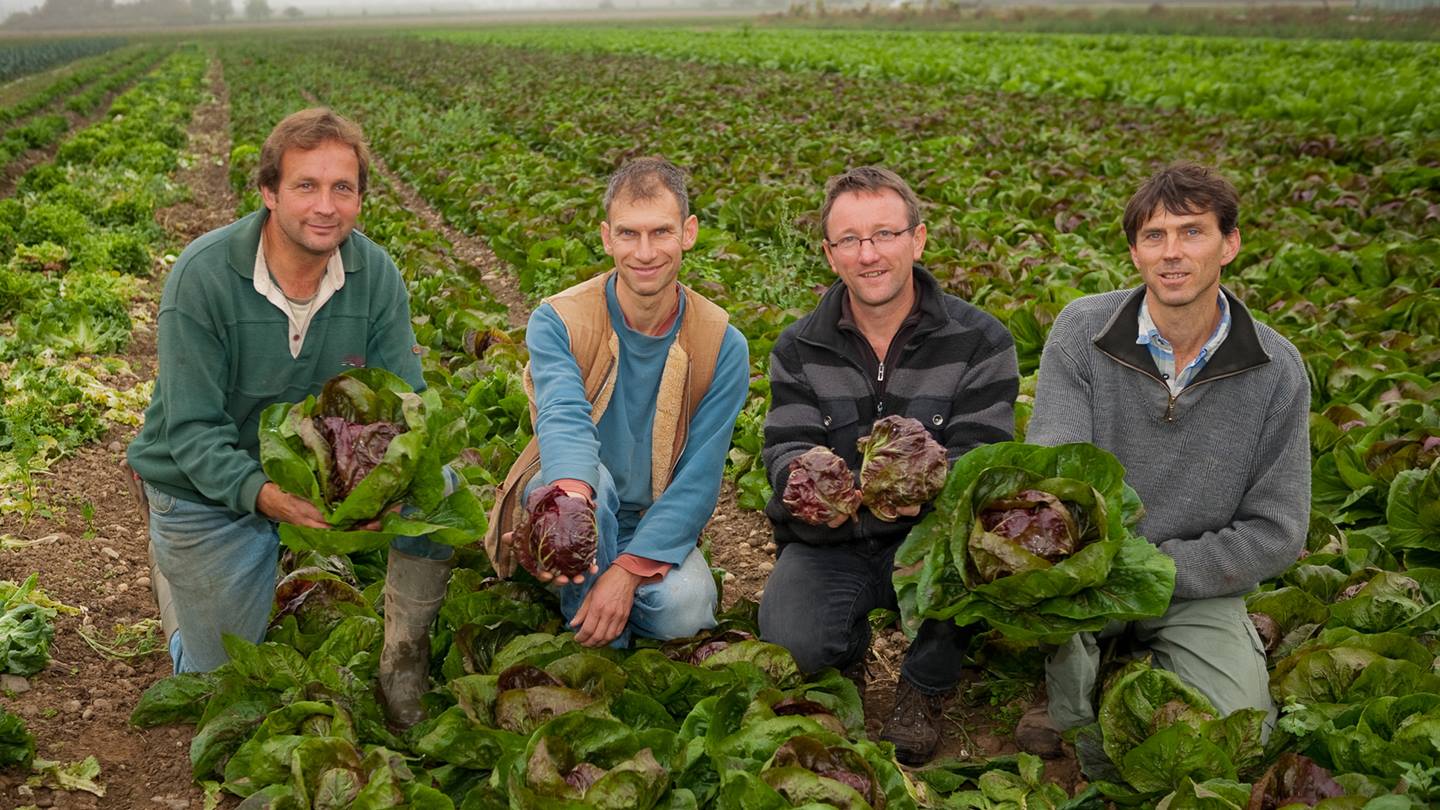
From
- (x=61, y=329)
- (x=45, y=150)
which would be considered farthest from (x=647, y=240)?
(x=45, y=150)

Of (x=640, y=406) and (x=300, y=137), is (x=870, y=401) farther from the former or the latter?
(x=300, y=137)

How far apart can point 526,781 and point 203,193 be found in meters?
13.9

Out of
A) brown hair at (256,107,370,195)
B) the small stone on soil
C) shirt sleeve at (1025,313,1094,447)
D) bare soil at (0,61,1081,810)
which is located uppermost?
brown hair at (256,107,370,195)

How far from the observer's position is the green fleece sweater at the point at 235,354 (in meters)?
3.14

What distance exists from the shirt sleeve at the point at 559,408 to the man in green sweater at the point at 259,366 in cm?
40

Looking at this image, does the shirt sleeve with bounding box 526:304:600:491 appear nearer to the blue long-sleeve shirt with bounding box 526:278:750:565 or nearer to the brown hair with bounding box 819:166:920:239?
the blue long-sleeve shirt with bounding box 526:278:750:565

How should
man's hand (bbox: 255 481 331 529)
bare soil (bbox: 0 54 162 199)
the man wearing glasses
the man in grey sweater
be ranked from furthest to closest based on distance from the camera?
bare soil (bbox: 0 54 162 199)
the man wearing glasses
the man in grey sweater
man's hand (bbox: 255 481 331 529)

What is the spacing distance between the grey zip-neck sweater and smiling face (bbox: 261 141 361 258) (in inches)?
82.8

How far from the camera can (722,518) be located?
5391mm

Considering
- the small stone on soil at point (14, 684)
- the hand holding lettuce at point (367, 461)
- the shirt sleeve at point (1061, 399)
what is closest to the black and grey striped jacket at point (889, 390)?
the shirt sleeve at point (1061, 399)

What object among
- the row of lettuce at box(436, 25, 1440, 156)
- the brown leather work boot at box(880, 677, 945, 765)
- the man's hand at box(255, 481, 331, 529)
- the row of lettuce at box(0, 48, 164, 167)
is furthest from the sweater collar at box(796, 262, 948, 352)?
the row of lettuce at box(0, 48, 164, 167)

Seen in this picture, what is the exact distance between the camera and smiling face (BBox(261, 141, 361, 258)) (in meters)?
3.21

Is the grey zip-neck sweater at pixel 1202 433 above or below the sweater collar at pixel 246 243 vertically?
below

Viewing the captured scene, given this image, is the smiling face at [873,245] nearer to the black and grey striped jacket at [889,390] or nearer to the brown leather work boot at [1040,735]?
the black and grey striped jacket at [889,390]
